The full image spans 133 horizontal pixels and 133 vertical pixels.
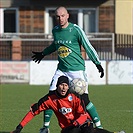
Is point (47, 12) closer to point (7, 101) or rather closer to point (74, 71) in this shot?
point (7, 101)

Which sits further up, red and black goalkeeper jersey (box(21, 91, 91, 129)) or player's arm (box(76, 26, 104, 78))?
player's arm (box(76, 26, 104, 78))

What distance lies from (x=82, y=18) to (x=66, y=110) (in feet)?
68.7

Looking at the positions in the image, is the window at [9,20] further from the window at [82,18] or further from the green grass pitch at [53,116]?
the green grass pitch at [53,116]

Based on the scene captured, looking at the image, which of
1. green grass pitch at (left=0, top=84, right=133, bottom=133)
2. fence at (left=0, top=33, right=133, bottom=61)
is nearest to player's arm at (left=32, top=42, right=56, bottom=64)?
green grass pitch at (left=0, top=84, right=133, bottom=133)

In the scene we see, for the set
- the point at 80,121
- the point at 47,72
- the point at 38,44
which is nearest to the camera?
the point at 80,121

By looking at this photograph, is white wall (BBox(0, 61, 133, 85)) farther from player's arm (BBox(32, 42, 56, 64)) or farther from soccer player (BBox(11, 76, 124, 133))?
soccer player (BBox(11, 76, 124, 133))

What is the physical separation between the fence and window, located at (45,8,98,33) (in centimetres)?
288

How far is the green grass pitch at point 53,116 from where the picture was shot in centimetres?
1138

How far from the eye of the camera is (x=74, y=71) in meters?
9.80

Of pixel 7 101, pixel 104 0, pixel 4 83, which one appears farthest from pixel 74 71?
pixel 104 0

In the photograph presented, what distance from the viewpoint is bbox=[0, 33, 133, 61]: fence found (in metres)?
23.8

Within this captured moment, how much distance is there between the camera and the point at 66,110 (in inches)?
334

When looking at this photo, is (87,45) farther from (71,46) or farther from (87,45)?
(71,46)

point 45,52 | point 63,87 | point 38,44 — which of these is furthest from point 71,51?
point 38,44
